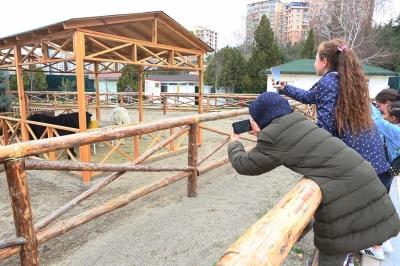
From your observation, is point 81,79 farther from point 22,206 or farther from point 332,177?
point 332,177

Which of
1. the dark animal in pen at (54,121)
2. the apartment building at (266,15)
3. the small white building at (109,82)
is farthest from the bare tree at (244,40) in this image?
the dark animal in pen at (54,121)

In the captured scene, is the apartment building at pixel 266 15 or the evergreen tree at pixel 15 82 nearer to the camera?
the evergreen tree at pixel 15 82

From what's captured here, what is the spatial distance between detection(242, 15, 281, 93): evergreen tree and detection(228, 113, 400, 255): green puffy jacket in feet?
86.2

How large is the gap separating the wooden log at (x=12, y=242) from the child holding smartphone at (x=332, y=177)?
163cm

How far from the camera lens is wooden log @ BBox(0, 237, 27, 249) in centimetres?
182

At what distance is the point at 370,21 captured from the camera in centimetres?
2586

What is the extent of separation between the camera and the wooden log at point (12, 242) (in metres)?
1.82

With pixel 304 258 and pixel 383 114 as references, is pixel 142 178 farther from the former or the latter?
pixel 383 114

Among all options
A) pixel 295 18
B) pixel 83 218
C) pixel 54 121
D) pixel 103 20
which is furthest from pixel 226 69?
pixel 295 18

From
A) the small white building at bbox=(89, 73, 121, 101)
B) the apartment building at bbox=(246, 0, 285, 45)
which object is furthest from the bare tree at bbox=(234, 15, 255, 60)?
the small white building at bbox=(89, 73, 121, 101)

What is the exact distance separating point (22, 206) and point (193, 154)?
224 cm

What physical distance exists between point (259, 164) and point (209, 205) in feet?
7.55

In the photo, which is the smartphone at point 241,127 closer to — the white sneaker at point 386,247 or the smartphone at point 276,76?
the smartphone at point 276,76

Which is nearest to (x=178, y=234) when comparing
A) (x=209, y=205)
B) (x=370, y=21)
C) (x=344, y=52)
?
(x=209, y=205)
